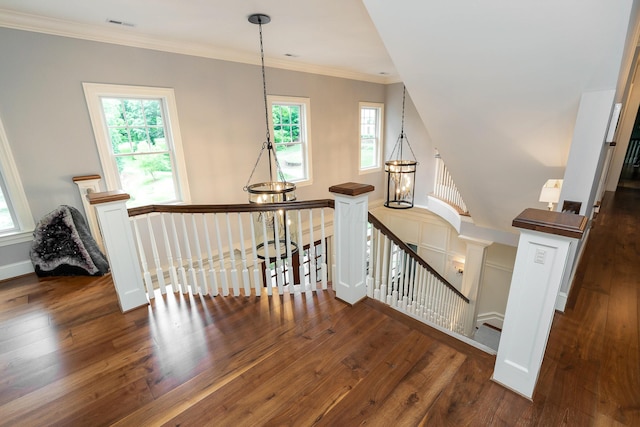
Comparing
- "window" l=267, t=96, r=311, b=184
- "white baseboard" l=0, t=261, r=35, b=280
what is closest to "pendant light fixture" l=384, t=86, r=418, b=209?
"window" l=267, t=96, r=311, b=184

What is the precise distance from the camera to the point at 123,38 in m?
3.15

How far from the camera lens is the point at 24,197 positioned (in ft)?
9.51

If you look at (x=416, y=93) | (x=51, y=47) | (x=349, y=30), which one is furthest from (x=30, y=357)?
(x=349, y=30)

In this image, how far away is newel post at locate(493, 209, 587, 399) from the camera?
4.10ft

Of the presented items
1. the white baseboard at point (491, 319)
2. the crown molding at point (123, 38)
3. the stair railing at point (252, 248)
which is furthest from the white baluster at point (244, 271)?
the white baseboard at point (491, 319)

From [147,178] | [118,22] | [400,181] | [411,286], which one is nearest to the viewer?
[118,22]

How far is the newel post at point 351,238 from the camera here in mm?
2068

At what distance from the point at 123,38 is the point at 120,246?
2.49 metres

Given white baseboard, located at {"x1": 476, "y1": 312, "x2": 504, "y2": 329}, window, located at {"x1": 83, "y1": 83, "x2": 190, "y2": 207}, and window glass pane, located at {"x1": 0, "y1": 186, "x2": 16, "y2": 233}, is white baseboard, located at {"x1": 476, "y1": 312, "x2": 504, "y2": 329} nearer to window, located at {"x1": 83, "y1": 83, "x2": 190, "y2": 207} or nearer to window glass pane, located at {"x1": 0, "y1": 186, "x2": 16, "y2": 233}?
window, located at {"x1": 83, "y1": 83, "x2": 190, "y2": 207}

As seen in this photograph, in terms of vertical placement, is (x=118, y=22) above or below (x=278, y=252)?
above

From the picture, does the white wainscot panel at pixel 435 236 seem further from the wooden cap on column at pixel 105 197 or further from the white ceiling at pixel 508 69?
the wooden cap on column at pixel 105 197

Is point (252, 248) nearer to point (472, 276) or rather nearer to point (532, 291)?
point (532, 291)

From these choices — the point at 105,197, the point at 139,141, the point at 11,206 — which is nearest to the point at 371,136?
the point at 139,141

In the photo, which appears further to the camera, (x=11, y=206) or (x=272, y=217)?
(x=11, y=206)
